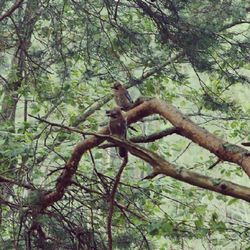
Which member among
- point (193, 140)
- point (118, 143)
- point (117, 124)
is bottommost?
point (118, 143)

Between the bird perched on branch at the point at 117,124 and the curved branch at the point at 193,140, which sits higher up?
the bird perched on branch at the point at 117,124

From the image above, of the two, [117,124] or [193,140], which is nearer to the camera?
[193,140]

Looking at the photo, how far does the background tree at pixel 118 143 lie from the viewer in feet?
8.78

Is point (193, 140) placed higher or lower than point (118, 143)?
higher

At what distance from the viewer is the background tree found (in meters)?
2.68

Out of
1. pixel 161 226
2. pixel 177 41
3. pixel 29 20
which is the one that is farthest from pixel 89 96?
pixel 161 226

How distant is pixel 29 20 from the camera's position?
15.8 ft

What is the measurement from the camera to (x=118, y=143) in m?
2.48

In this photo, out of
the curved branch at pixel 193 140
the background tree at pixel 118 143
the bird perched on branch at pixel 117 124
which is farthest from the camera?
the bird perched on branch at pixel 117 124

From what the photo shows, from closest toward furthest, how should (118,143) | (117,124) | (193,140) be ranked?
(118,143) → (193,140) → (117,124)

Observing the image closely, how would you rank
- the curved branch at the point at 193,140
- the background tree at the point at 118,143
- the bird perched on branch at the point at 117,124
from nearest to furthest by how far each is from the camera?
the curved branch at the point at 193,140, the background tree at the point at 118,143, the bird perched on branch at the point at 117,124

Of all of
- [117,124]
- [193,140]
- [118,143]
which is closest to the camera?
[118,143]

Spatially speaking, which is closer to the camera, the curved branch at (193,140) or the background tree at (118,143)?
the curved branch at (193,140)

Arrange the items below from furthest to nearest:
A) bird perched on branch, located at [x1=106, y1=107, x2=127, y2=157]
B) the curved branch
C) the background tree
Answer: bird perched on branch, located at [x1=106, y1=107, x2=127, y2=157], the background tree, the curved branch
